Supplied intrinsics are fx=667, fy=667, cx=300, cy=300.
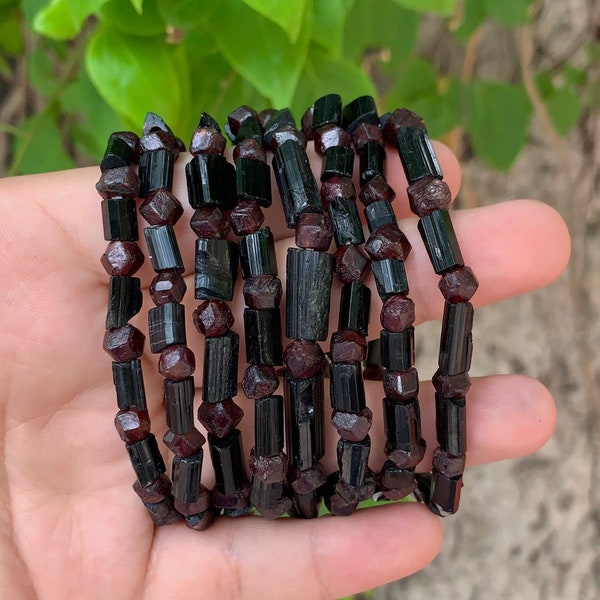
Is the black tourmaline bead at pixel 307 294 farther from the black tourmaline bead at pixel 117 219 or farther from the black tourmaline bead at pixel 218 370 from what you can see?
the black tourmaline bead at pixel 117 219

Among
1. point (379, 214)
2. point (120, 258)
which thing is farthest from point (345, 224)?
point (120, 258)

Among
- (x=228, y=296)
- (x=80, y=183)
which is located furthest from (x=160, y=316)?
(x=80, y=183)

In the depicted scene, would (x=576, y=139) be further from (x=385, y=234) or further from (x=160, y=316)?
(x=160, y=316)

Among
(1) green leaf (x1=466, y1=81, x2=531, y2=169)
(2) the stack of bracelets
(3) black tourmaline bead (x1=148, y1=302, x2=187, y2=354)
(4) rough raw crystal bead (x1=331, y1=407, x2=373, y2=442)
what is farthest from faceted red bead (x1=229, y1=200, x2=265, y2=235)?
(1) green leaf (x1=466, y1=81, x2=531, y2=169)

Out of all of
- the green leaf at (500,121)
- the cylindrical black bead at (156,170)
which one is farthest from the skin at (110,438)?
the green leaf at (500,121)

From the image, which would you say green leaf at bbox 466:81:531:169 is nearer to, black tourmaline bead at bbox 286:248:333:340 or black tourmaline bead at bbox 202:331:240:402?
black tourmaline bead at bbox 286:248:333:340
